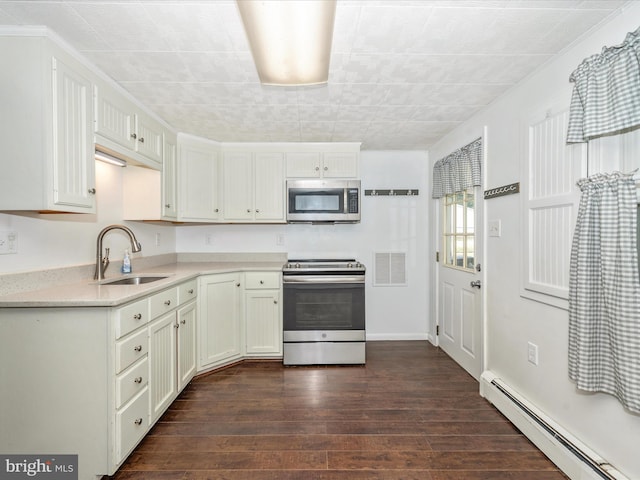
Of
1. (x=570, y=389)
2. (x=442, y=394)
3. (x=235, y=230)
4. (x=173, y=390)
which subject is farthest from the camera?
(x=235, y=230)

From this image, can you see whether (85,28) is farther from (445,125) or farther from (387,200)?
(387,200)

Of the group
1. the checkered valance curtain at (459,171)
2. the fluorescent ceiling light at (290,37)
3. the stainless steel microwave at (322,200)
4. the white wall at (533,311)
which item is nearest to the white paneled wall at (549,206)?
the white wall at (533,311)

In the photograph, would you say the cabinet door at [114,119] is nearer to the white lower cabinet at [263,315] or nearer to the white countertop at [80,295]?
the white countertop at [80,295]

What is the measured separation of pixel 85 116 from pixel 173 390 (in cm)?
186

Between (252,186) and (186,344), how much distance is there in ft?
5.49

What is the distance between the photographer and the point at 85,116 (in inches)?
73.3

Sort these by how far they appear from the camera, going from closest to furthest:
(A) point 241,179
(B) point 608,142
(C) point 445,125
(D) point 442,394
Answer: (B) point 608,142 < (D) point 442,394 < (C) point 445,125 < (A) point 241,179

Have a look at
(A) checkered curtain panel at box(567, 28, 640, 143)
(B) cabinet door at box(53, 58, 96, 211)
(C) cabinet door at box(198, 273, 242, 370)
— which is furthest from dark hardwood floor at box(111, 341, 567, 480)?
(A) checkered curtain panel at box(567, 28, 640, 143)

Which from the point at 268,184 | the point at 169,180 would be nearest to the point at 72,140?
the point at 169,180

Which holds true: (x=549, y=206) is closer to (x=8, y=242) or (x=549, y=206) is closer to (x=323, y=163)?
(x=323, y=163)

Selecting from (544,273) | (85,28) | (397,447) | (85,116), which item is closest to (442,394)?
(397,447)

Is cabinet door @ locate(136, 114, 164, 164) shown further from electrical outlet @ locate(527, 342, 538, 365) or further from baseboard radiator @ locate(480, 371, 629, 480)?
baseboard radiator @ locate(480, 371, 629, 480)

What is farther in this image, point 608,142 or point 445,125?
point 445,125

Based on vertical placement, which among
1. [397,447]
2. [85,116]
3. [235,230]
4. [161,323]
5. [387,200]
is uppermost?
[85,116]
